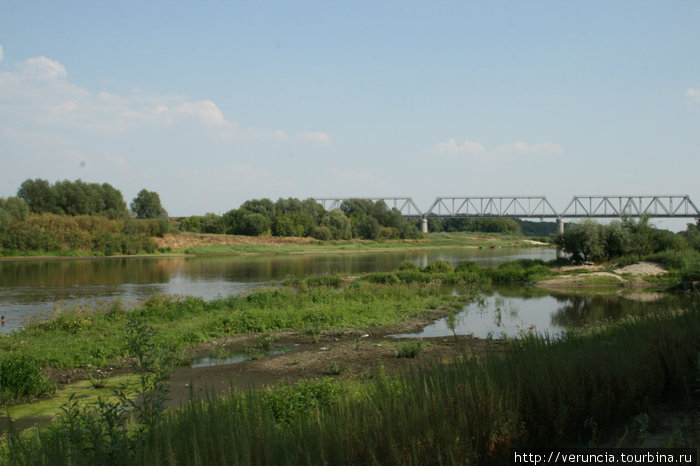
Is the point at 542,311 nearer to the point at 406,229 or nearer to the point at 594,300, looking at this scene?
the point at 594,300

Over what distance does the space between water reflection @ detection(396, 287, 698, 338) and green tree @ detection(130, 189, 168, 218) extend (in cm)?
8709

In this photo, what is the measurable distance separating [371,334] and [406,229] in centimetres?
11575

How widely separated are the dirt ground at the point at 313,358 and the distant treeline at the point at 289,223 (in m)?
90.9

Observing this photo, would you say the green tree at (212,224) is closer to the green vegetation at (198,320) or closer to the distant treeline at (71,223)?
the distant treeline at (71,223)

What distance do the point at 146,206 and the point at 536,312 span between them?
9366 cm

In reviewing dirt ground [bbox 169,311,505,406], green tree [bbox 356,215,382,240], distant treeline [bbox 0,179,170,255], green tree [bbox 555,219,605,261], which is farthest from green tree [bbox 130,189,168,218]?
dirt ground [bbox 169,311,505,406]

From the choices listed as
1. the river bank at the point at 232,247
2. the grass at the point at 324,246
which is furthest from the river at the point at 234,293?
the grass at the point at 324,246

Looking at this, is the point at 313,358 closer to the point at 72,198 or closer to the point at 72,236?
the point at 72,236

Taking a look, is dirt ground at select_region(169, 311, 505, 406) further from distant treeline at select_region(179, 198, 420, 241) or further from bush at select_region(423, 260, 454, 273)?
distant treeline at select_region(179, 198, 420, 241)

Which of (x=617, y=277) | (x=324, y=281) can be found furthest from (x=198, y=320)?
(x=617, y=277)

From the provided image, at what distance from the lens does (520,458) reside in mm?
4723

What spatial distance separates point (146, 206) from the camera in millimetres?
101000

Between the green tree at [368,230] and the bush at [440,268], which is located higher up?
the green tree at [368,230]

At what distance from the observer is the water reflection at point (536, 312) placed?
56.1 ft
